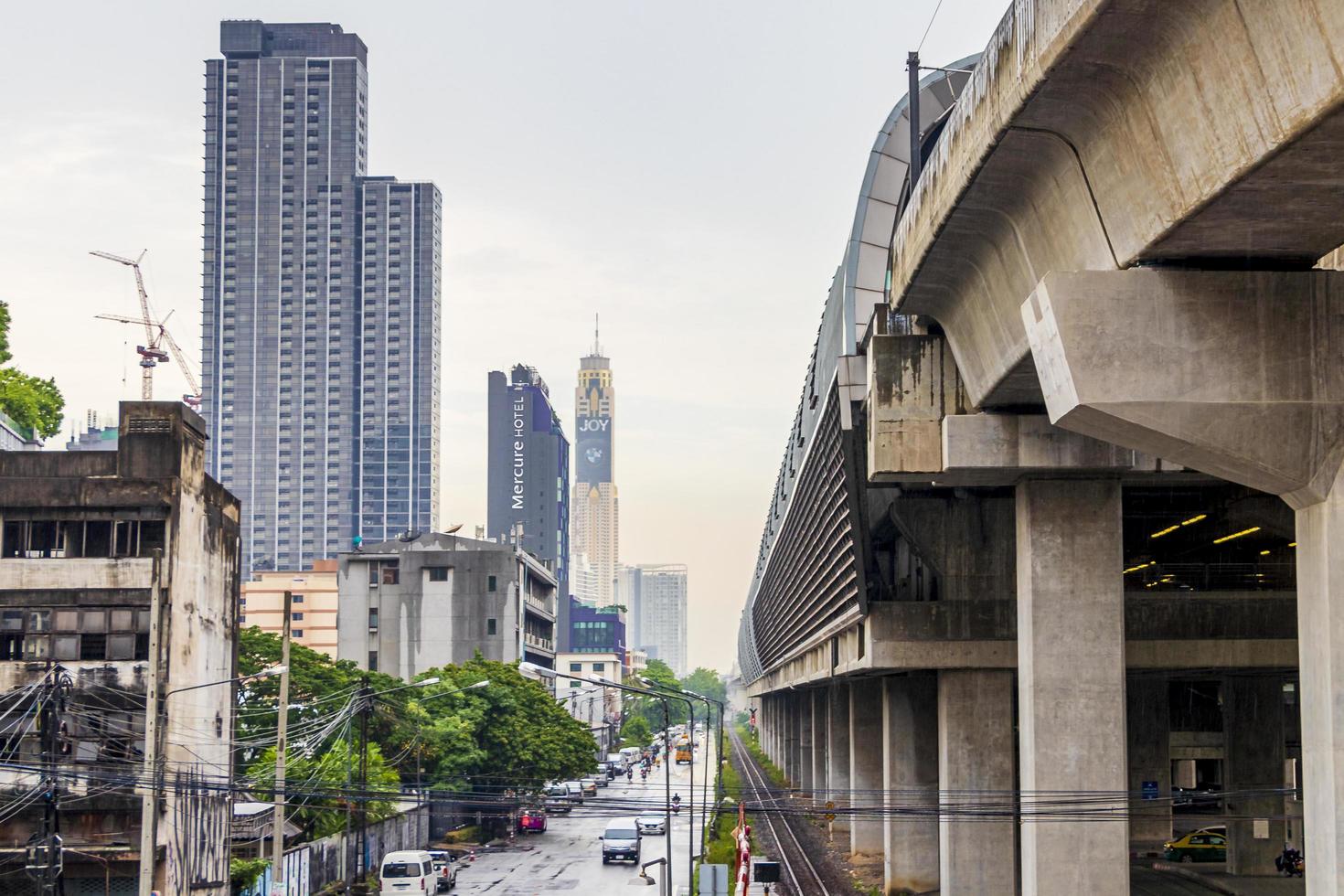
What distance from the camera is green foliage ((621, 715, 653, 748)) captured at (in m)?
158

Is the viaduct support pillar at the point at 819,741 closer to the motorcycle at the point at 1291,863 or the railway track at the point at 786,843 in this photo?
the railway track at the point at 786,843

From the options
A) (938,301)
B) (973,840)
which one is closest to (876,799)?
→ (973,840)

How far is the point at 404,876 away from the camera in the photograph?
151 feet

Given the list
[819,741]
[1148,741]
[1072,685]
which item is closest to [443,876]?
[1148,741]

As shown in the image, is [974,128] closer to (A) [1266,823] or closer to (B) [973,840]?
(B) [973,840]

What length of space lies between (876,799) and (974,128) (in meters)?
40.3

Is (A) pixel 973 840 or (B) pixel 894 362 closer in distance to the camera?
(B) pixel 894 362

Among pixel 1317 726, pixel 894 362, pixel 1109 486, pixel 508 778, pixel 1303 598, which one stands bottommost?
pixel 508 778

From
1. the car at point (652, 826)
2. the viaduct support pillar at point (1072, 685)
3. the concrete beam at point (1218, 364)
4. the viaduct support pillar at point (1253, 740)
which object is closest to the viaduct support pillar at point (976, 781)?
the viaduct support pillar at point (1072, 685)

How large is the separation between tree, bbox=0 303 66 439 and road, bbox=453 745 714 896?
23290 mm

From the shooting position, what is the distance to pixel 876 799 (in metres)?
55.0

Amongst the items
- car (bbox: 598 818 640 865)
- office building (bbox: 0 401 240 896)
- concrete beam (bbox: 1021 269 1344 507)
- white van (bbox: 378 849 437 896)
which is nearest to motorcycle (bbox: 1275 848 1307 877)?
car (bbox: 598 818 640 865)

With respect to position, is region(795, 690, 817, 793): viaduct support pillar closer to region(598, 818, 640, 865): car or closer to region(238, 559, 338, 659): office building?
region(598, 818, 640, 865): car

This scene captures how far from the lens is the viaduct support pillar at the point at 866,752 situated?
5772cm
